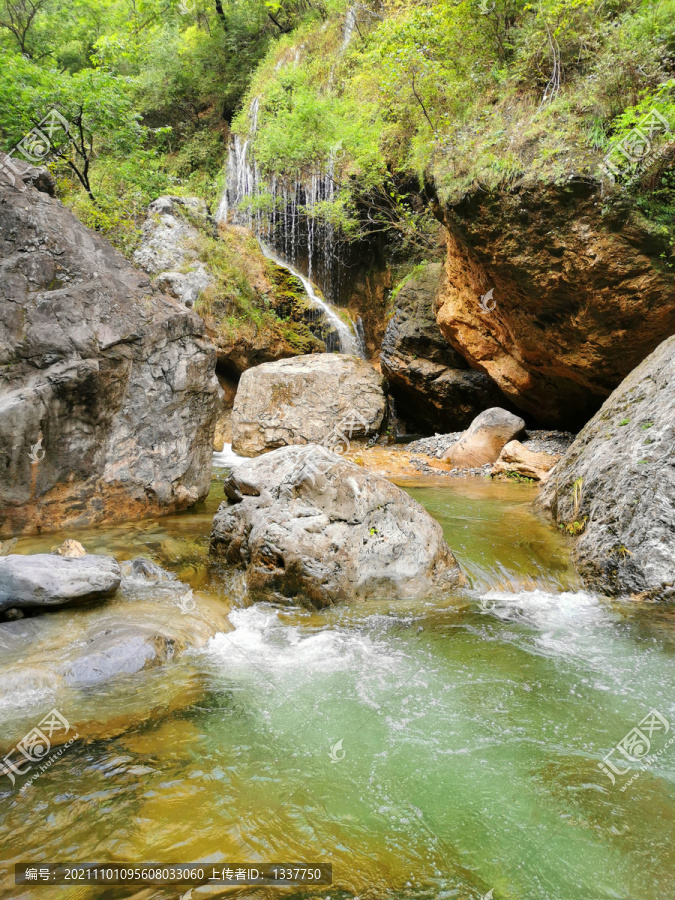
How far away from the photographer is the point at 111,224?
35.4 feet

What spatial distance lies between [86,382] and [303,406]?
7229 mm

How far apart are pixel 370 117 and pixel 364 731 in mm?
17017

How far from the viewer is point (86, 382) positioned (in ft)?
17.7

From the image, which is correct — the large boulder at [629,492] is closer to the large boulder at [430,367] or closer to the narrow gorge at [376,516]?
the narrow gorge at [376,516]

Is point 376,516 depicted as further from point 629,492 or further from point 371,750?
point 629,492

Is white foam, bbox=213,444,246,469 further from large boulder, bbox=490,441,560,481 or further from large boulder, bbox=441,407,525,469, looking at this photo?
large boulder, bbox=490,441,560,481

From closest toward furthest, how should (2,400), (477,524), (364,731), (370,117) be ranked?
(364,731)
(2,400)
(477,524)
(370,117)

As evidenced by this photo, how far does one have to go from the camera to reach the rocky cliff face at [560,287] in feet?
24.6

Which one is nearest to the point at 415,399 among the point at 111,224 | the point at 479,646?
the point at 111,224

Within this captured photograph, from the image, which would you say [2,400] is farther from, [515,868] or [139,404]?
[515,868]

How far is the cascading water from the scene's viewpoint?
1591cm

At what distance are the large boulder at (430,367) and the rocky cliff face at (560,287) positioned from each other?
5.15ft

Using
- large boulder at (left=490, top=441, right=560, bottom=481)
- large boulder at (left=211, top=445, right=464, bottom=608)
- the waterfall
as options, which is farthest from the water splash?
large boulder at (left=211, top=445, right=464, bottom=608)

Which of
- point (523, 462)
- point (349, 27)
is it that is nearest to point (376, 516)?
point (523, 462)
